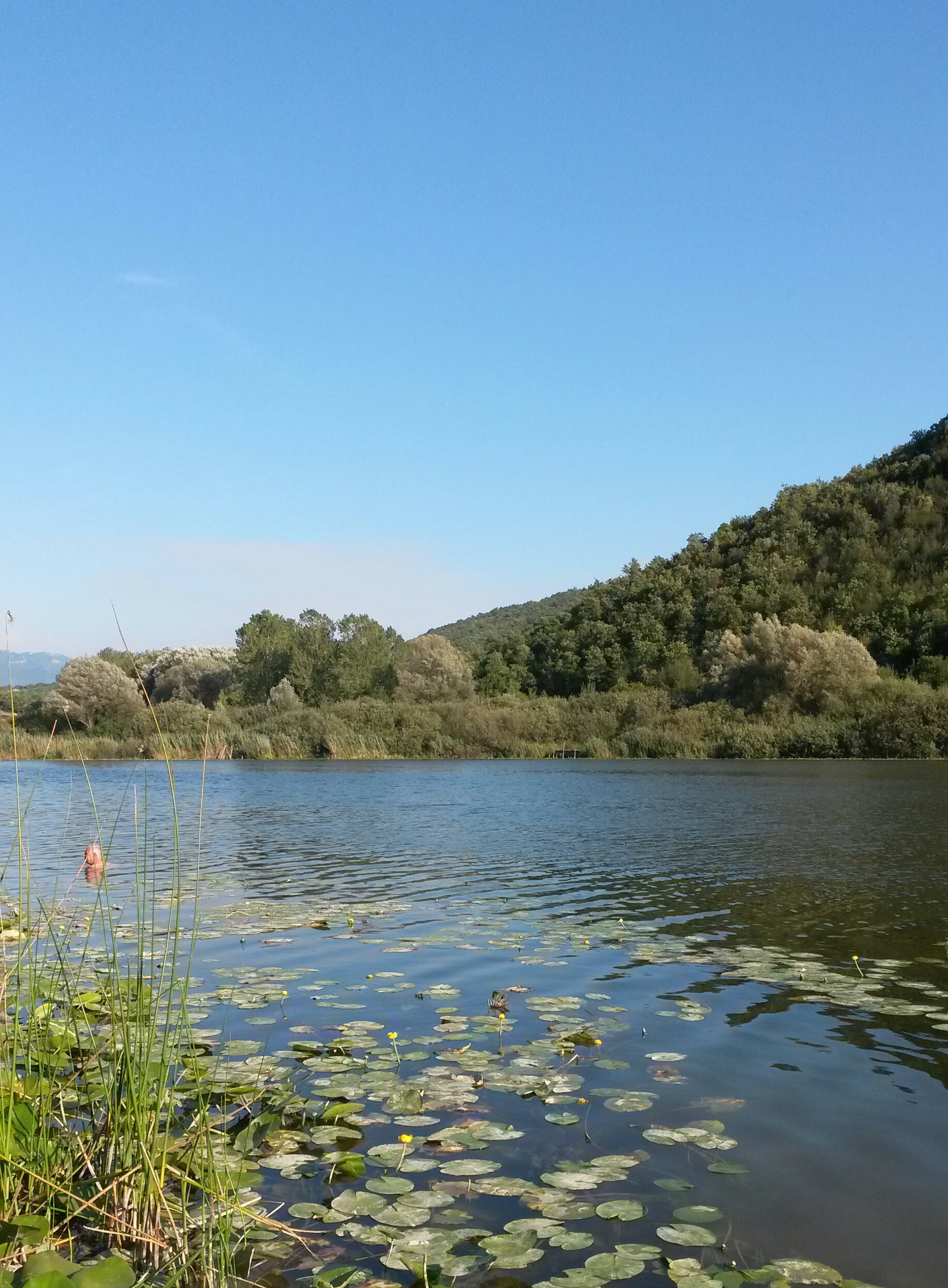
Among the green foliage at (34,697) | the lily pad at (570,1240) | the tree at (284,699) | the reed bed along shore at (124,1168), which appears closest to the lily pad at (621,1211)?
the lily pad at (570,1240)

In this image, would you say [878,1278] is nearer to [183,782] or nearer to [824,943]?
[824,943]

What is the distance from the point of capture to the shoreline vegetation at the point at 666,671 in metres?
42.8

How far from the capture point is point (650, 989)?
23.2 ft

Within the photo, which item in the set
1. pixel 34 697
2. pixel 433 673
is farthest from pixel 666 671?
pixel 34 697

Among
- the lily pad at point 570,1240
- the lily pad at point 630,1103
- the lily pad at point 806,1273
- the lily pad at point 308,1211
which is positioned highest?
the lily pad at point 308,1211

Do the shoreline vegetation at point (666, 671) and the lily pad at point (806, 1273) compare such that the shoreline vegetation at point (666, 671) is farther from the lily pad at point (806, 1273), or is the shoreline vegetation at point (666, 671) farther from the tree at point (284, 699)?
the lily pad at point (806, 1273)

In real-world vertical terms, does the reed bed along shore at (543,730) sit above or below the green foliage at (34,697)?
below

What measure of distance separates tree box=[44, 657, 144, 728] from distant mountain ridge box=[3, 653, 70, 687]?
157 feet

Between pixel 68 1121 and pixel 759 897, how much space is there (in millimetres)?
8019

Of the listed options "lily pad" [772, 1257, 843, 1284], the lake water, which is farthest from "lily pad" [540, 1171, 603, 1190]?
"lily pad" [772, 1257, 843, 1284]

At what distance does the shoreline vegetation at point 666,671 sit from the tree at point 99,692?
0.44 ft

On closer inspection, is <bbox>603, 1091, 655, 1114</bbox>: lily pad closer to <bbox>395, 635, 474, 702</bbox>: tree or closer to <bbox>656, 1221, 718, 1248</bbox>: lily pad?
<bbox>656, 1221, 718, 1248</bbox>: lily pad

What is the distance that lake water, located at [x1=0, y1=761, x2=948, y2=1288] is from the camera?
392 centimetres

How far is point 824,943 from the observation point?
336 inches
